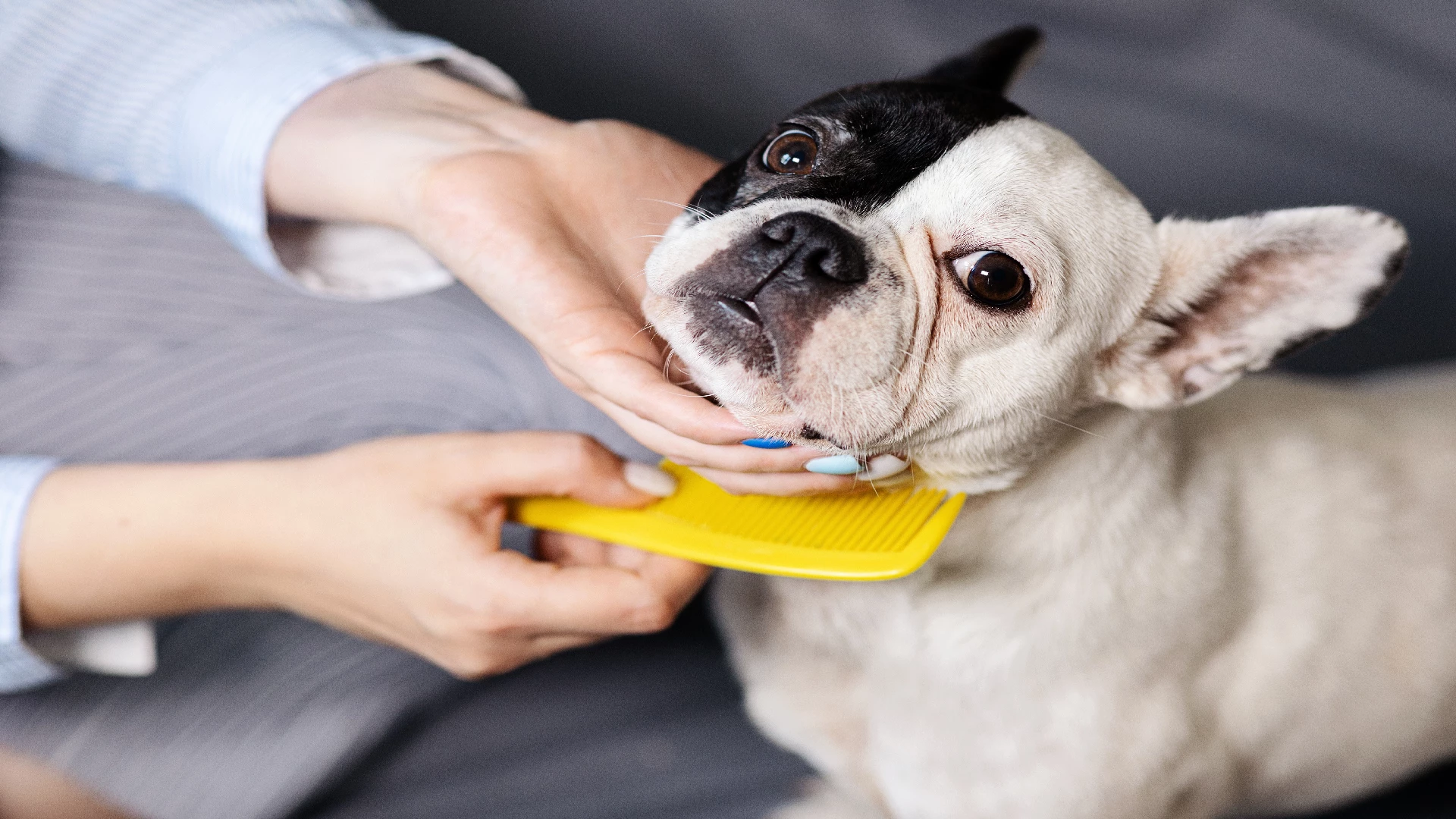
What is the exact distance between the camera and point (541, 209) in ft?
5.27

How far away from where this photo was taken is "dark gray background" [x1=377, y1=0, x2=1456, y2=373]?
2.56 meters

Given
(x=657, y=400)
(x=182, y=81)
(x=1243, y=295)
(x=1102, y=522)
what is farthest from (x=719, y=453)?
(x=182, y=81)

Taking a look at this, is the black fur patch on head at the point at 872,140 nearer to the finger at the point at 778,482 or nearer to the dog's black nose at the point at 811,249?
the dog's black nose at the point at 811,249

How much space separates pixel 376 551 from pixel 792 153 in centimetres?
82

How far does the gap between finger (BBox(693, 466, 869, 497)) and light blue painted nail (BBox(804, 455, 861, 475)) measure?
0.7 inches

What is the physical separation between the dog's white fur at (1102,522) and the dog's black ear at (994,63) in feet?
1.32

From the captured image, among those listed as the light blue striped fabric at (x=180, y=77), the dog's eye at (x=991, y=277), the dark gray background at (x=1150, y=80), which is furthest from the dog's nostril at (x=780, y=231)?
the dark gray background at (x=1150, y=80)

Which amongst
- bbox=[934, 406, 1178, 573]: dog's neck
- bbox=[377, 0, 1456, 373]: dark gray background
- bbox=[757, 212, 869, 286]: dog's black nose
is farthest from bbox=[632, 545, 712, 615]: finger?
bbox=[377, 0, 1456, 373]: dark gray background

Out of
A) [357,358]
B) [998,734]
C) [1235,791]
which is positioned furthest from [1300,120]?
[357,358]

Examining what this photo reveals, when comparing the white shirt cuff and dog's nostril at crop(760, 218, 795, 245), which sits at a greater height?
dog's nostril at crop(760, 218, 795, 245)

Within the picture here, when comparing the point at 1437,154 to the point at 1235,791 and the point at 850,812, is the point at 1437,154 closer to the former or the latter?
the point at 1235,791

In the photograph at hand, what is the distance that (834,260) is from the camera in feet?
4.13

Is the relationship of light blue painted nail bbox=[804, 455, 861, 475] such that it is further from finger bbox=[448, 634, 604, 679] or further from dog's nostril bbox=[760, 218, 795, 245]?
finger bbox=[448, 634, 604, 679]

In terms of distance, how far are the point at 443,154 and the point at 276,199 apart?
0.44 meters
